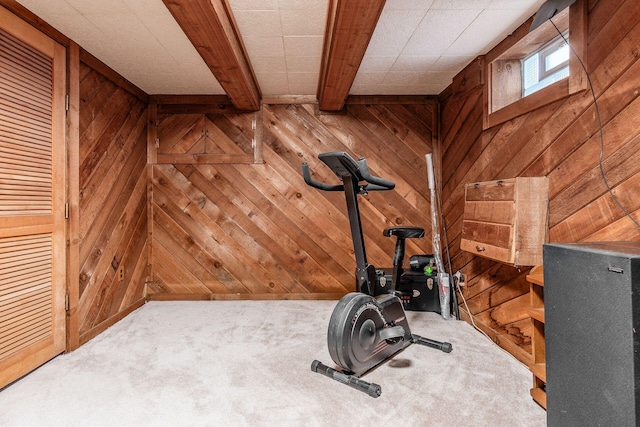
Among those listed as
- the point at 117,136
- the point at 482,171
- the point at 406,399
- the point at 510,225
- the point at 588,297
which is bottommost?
the point at 406,399

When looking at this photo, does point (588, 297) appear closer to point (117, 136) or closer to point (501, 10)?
point (501, 10)

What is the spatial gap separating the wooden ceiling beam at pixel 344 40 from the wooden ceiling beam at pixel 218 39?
0.65m

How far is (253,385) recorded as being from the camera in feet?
6.44

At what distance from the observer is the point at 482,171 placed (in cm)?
282

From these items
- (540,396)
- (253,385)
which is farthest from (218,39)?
(540,396)

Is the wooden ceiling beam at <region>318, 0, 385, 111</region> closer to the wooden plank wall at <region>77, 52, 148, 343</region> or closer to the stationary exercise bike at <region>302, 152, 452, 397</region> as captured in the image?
the stationary exercise bike at <region>302, 152, 452, 397</region>

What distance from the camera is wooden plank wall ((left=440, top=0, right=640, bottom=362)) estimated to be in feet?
5.08

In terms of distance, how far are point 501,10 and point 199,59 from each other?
2.26m

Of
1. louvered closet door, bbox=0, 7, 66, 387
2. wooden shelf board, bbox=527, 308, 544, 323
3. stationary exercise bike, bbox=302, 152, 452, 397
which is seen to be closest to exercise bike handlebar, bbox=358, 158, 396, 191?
stationary exercise bike, bbox=302, 152, 452, 397

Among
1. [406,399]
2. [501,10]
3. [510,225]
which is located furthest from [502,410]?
[501,10]

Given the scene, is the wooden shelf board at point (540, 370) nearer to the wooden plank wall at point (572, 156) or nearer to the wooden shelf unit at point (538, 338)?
the wooden shelf unit at point (538, 338)

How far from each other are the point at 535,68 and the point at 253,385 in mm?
2901

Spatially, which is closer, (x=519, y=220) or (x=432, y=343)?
(x=519, y=220)

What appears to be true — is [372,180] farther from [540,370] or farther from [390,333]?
[540,370]
